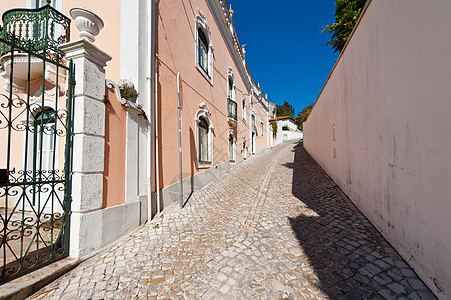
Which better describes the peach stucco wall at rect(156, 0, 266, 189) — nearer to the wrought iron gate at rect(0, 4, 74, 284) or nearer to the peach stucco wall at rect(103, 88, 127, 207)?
the peach stucco wall at rect(103, 88, 127, 207)

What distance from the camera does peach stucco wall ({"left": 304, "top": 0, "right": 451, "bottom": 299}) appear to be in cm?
175

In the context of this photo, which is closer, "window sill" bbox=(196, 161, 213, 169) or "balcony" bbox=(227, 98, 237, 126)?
"window sill" bbox=(196, 161, 213, 169)

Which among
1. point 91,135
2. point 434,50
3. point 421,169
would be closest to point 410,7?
point 434,50

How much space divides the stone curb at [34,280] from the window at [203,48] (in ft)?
21.6

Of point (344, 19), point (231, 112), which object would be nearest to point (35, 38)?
point (231, 112)

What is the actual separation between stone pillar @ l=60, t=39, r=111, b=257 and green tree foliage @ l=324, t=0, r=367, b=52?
10408 mm

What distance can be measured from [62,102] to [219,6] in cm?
826

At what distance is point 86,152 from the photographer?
2758mm

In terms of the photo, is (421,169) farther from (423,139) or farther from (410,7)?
(410,7)

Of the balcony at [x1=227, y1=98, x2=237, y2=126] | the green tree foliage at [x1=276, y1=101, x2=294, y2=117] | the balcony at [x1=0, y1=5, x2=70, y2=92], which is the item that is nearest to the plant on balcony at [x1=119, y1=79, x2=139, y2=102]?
the balcony at [x1=0, y1=5, x2=70, y2=92]

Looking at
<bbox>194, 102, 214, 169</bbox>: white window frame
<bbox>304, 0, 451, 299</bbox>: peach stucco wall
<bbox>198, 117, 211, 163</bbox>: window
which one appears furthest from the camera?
<bbox>198, 117, 211, 163</bbox>: window

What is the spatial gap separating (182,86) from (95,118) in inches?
134

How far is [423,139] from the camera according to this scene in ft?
6.48

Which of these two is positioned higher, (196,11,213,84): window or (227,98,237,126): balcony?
(196,11,213,84): window
